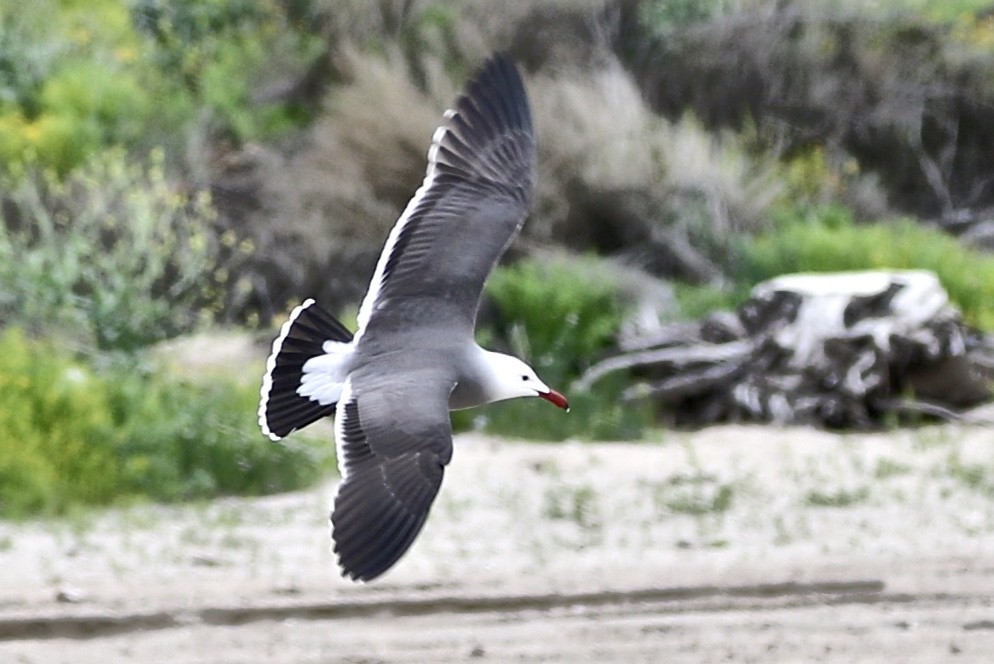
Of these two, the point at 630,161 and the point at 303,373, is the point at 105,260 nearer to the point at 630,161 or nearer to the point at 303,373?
the point at 630,161

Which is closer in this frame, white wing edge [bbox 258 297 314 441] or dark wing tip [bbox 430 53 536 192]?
white wing edge [bbox 258 297 314 441]

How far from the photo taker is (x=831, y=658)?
15.5ft

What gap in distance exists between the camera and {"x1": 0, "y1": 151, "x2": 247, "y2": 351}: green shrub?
8.27m

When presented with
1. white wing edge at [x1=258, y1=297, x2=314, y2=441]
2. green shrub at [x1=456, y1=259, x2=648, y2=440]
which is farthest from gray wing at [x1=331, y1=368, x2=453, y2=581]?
green shrub at [x1=456, y1=259, x2=648, y2=440]

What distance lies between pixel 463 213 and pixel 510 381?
605 millimetres

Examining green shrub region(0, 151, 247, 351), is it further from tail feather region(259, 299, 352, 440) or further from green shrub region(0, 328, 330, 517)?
tail feather region(259, 299, 352, 440)

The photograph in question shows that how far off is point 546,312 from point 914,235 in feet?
8.46

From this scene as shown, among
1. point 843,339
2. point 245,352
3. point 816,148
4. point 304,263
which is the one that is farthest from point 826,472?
point 816,148

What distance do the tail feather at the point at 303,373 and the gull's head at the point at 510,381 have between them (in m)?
0.39

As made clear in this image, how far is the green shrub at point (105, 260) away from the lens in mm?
8266

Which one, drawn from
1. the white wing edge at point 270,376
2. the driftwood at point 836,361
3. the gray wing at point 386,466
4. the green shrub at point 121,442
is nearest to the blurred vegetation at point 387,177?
the green shrub at point 121,442

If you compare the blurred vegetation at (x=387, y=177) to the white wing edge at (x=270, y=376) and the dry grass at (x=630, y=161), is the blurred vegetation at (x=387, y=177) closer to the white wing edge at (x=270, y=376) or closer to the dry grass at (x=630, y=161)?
the dry grass at (x=630, y=161)

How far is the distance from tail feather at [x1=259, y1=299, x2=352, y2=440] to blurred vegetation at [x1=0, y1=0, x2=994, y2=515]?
234cm

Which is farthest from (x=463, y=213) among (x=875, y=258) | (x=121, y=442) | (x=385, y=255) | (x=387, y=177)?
(x=387, y=177)
